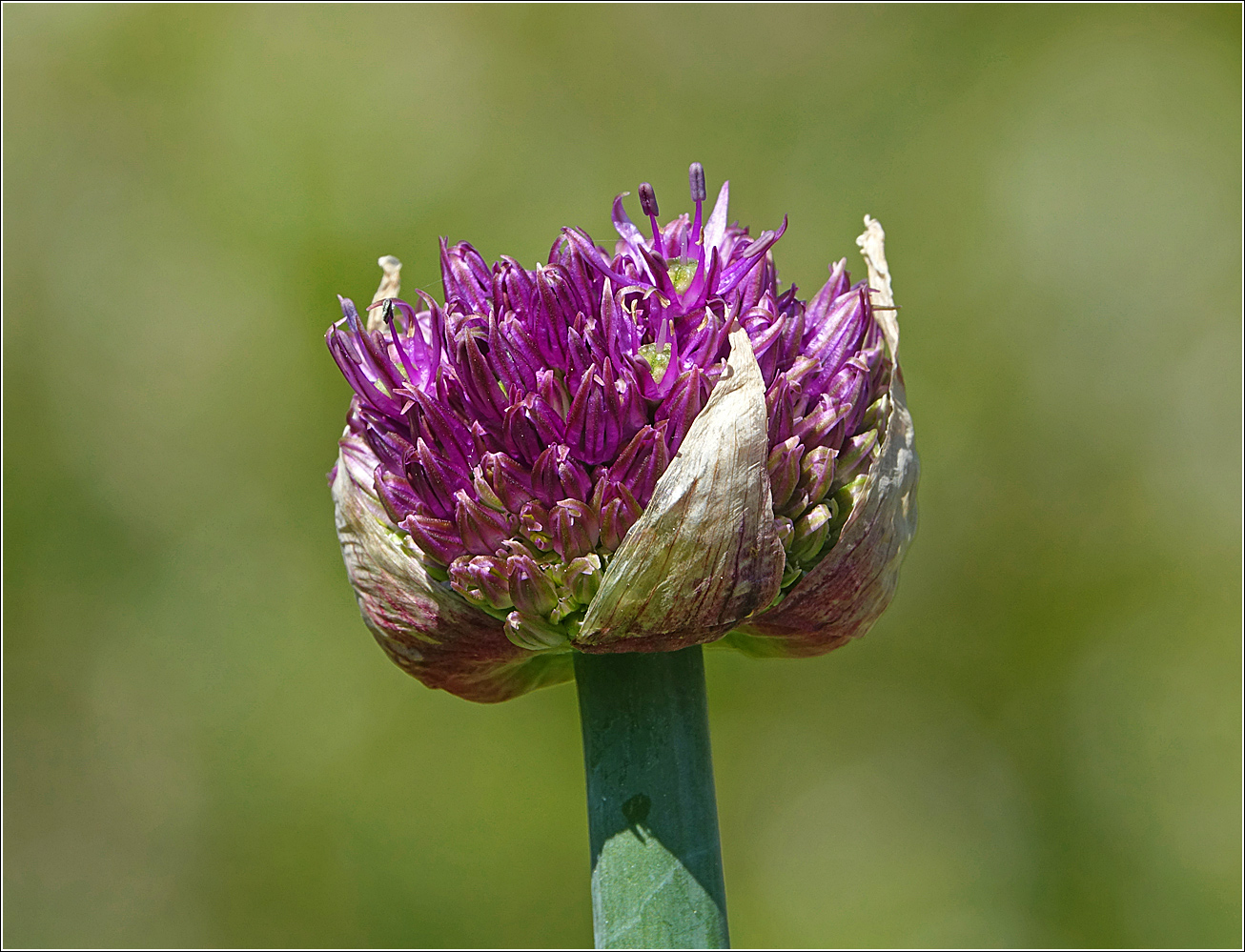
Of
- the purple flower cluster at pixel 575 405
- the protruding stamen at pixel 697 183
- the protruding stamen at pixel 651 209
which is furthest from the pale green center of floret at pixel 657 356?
the protruding stamen at pixel 697 183

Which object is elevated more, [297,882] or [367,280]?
[367,280]

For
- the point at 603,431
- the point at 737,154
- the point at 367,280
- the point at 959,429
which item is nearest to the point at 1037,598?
the point at 959,429

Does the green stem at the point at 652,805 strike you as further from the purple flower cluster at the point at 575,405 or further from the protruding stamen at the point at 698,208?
the protruding stamen at the point at 698,208

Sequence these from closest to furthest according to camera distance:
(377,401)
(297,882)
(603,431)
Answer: (603,431) → (377,401) → (297,882)

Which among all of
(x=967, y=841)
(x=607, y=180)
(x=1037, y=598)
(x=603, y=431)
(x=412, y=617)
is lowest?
(x=967, y=841)

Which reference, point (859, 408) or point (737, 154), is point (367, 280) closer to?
point (737, 154)

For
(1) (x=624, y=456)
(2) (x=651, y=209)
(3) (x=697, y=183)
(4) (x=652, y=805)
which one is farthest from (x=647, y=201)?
(4) (x=652, y=805)

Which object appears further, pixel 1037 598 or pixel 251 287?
pixel 251 287
